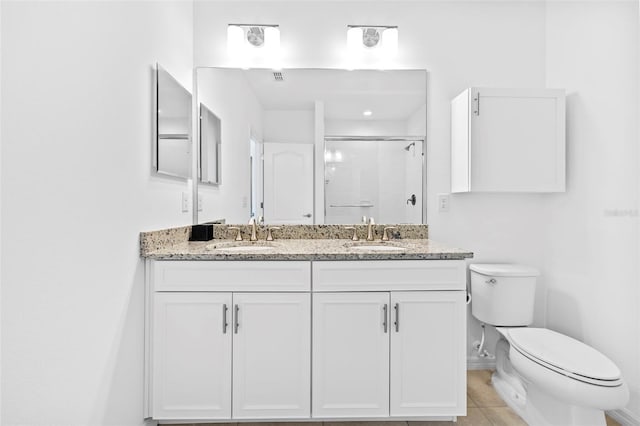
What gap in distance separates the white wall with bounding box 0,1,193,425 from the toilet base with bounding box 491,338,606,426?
179cm

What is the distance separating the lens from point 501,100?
210 cm

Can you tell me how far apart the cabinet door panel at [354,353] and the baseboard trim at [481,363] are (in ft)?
3.10

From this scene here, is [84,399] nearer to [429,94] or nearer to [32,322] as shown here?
[32,322]

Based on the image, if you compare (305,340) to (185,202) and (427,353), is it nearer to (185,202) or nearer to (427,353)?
(427,353)

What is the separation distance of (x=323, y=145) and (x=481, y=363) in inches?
66.3

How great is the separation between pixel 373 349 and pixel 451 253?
1.80 ft

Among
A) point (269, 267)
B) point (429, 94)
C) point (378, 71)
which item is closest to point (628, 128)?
point (429, 94)

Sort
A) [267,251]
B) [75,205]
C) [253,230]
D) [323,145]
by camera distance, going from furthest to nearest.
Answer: [323,145], [253,230], [267,251], [75,205]

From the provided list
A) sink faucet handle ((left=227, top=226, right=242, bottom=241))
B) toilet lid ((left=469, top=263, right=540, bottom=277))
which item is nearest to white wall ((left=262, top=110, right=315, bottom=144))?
sink faucet handle ((left=227, top=226, right=242, bottom=241))

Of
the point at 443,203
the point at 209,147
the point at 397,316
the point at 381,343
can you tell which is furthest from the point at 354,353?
the point at 209,147

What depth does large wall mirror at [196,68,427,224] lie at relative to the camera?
2309 millimetres

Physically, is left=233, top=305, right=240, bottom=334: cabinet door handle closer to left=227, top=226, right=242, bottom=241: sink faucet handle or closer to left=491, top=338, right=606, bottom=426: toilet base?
left=227, top=226, right=242, bottom=241: sink faucet handle

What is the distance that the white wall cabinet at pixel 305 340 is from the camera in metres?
1.64

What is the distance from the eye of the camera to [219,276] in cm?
165
